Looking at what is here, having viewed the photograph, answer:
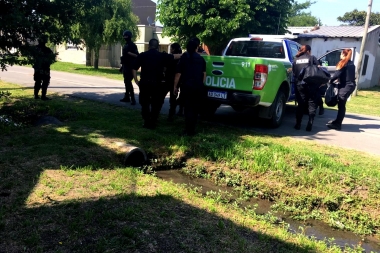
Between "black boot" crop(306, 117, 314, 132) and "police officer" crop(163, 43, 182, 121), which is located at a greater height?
"police officer" crop(163, 43, 182, 121)

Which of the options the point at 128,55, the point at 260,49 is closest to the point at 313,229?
the point at 260,49

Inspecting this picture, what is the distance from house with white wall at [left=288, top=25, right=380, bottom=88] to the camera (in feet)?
69.7

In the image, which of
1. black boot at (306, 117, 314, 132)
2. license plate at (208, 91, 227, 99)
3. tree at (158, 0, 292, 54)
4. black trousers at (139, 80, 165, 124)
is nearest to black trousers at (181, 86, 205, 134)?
black trousers at (139, 80, 165, 124)

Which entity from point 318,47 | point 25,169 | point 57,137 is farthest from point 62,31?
point 318,47

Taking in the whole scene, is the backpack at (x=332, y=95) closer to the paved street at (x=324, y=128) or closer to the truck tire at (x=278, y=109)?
the paved street at (x=324, y=128)

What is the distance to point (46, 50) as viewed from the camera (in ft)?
25.4

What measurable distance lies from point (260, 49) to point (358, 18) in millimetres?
41987

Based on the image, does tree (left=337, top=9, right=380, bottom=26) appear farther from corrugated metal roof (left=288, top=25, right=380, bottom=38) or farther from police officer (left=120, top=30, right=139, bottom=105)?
police officer (left=120, top=30, right=139, bottom=105)

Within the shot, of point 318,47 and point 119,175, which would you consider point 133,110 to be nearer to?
point 119,175

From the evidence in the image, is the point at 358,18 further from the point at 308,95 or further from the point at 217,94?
the point at 217,94

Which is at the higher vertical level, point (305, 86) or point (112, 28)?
point (112, 28)

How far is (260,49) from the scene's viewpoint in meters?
8.52

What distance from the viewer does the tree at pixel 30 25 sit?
609 cm

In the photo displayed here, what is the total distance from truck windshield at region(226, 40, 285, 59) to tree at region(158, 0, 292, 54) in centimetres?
815
